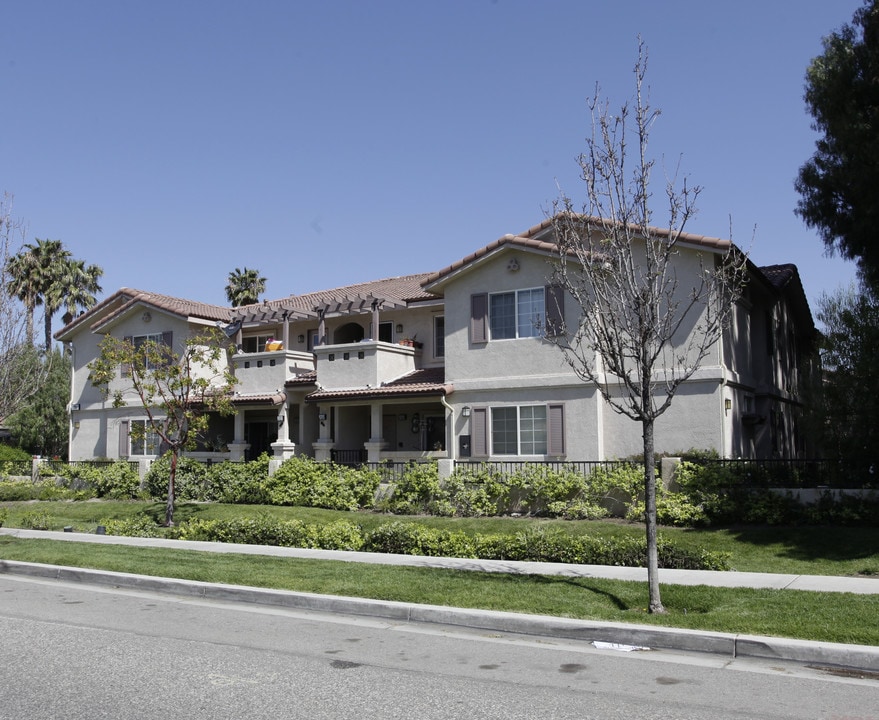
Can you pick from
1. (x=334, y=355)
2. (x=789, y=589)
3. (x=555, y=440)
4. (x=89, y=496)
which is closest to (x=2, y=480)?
(x=89, y=496)

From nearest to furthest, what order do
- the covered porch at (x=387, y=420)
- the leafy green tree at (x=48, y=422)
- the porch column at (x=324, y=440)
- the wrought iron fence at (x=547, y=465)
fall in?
the wrought iron fence at (x=547, y=465), the covered porch at (x=387, y=420), the porch column at (x=324, y=440), the leafy green tree at (x=48, y=422)

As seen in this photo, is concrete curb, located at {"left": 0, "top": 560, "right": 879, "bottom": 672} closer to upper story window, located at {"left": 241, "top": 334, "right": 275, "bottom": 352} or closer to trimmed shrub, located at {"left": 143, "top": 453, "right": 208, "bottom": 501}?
trimmed shrub, located at {"left": 143, "top": 453, "right": 208, "bottom": 501}

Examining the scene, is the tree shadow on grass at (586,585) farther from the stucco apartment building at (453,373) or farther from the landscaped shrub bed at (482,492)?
the stucco apartment building at (453,373)

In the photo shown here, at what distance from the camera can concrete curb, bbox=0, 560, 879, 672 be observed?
7.97 meters

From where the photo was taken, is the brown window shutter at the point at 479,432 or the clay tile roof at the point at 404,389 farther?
the clay tile roof at the point at 404,389

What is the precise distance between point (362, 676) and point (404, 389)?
16997mm

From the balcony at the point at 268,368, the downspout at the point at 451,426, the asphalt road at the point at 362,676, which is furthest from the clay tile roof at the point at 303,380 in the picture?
the asphalt road at the point at 362,676

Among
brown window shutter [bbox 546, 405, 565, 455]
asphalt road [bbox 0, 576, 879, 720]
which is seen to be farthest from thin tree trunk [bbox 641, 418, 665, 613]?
brown window shutter [bbox 546, 405, 565, 455]

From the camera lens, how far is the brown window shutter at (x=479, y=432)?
894 inches

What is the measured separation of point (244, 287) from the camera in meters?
50.5

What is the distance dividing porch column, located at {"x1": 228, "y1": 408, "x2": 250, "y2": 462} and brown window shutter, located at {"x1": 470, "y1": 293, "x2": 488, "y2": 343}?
360 inches

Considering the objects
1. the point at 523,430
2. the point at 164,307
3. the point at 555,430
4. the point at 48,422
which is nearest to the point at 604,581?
the point at 555,430

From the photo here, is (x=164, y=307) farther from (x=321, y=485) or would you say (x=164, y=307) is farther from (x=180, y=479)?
(x=321, y=485)

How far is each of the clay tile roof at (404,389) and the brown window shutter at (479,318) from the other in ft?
5.08
